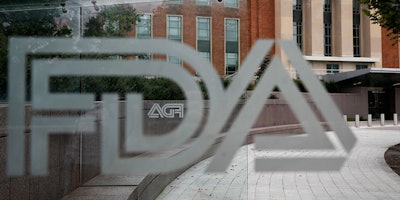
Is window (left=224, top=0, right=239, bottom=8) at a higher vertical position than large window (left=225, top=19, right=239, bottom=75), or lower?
higher

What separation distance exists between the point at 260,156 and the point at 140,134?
6.90ft

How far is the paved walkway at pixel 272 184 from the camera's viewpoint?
548cm

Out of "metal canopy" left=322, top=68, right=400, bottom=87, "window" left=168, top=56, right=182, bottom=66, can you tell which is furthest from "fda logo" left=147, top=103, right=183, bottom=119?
"metal canopy" left=322, top=68, right=400, bottom=87

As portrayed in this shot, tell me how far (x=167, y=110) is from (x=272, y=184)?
2.21 meters

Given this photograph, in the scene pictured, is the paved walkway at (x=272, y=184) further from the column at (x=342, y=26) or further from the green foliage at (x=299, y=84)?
the column at (x=342, y=26)

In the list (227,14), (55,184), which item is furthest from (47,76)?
(227,14)

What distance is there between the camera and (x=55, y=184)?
3992 mm

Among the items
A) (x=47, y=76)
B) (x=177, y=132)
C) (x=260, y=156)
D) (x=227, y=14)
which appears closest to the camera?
(x=47, y=76)

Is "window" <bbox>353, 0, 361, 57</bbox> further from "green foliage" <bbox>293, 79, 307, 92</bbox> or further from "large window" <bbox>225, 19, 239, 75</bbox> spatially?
"large window" <bbox>225, 19, 239, 75</bbox>

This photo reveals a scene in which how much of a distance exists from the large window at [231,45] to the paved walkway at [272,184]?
113cm

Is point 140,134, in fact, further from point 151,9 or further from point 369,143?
point 369,143

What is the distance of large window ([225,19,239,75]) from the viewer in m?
5.32

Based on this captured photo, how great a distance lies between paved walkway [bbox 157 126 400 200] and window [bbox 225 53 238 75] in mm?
1069

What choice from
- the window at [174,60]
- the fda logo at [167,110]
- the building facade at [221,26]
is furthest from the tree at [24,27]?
the fda logo at [167,110]
